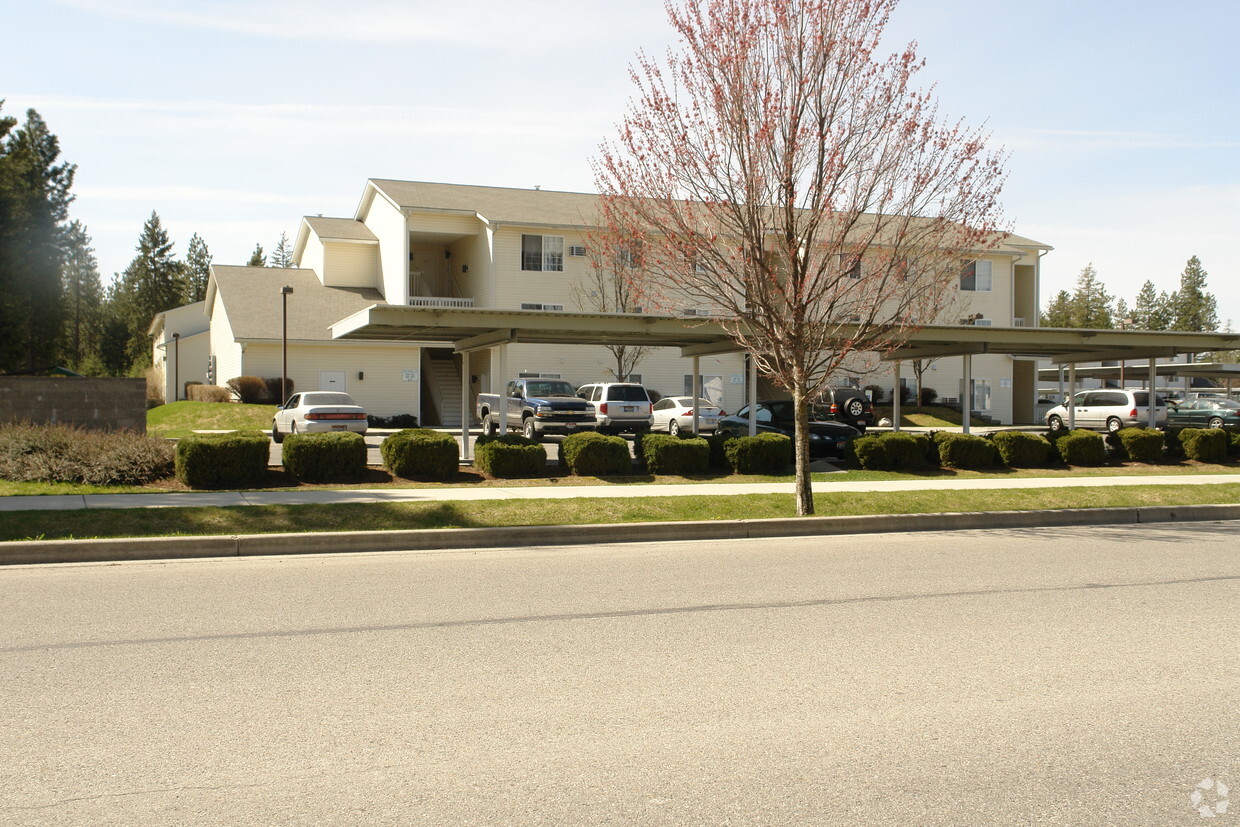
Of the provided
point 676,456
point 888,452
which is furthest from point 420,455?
point 888,452

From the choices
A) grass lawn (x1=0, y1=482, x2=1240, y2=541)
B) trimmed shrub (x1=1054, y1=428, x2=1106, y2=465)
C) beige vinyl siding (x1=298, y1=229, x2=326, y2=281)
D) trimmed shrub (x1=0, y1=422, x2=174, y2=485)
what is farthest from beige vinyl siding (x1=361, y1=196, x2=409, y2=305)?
grass lawn (x1=0, y1=482, x2=1240, y2=541)

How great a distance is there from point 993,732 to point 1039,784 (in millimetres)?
693

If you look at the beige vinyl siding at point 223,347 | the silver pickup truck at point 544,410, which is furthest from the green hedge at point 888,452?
the beige vinyl siding at point 223,347

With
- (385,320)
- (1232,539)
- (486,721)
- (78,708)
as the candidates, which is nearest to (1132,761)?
(486,721)

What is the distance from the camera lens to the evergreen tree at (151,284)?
91875mm

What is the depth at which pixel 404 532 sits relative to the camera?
11961mm

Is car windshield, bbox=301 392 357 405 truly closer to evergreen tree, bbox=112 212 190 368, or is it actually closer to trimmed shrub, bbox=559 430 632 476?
trimmed shrub, bbox=559 430 632 476

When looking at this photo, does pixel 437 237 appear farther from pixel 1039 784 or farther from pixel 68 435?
pixel 1039 784

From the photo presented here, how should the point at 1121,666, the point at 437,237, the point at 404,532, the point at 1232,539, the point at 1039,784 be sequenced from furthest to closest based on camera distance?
1. the point at 437,237
2. the point at 1232,539
3. the point at 404,532
4. the point at 1121,666
5. the point at 1039,784

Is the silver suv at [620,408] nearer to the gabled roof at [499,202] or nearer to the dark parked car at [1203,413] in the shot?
the gabled roof at [499,202]

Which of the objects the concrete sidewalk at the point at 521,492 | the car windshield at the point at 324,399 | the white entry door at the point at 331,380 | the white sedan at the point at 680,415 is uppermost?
the white entry door at the point at 331,380

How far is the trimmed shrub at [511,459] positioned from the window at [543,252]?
20467mm

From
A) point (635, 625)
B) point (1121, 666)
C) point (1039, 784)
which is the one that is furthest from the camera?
point (635, 625)

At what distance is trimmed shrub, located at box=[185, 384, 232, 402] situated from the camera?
37.5m
